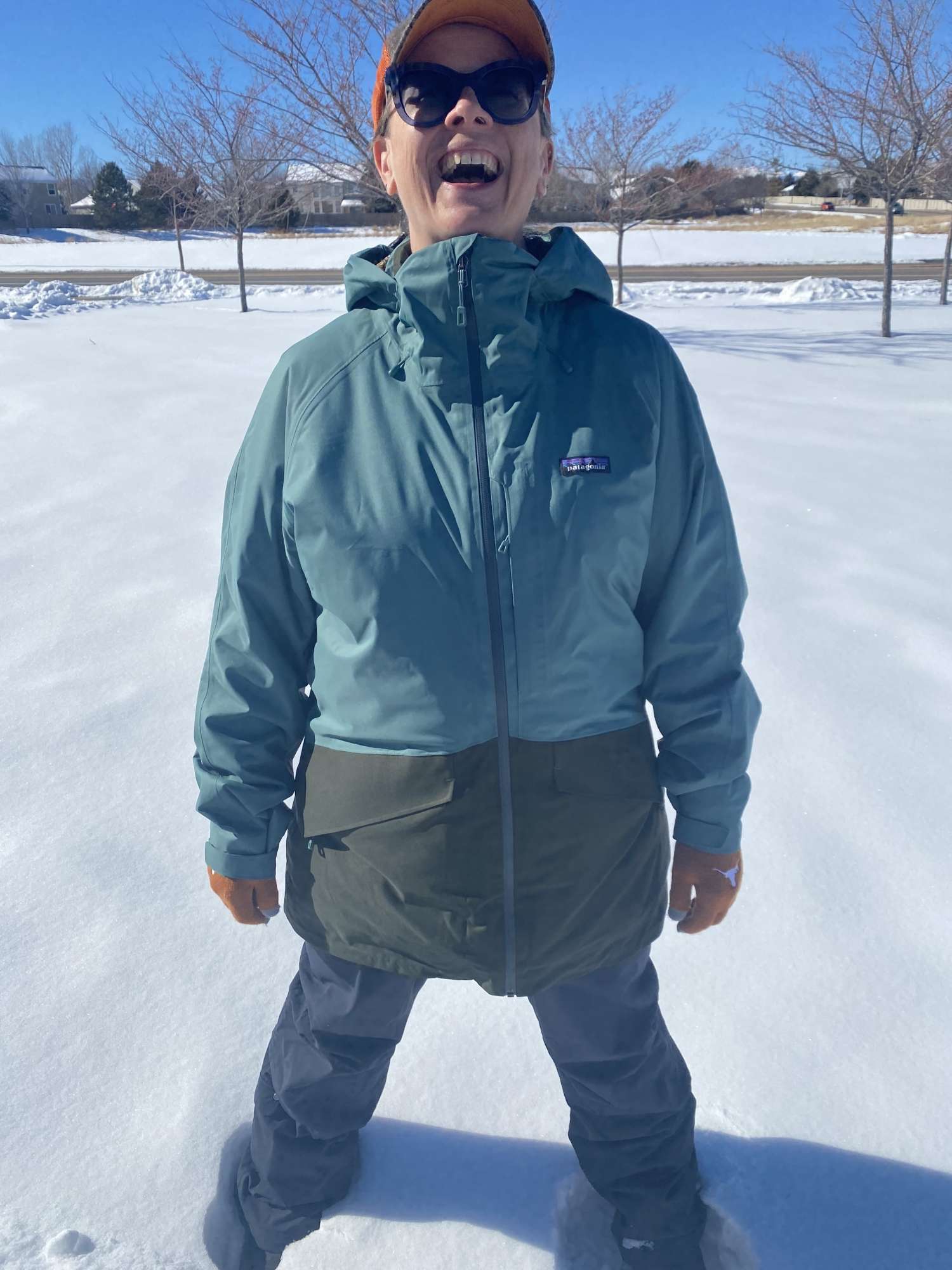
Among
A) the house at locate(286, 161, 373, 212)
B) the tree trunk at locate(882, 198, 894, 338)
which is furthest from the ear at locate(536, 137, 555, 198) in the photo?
the tree trunk at locate(882, 198, 894, 338)

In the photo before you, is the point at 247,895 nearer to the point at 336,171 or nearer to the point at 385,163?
the point at 385,163

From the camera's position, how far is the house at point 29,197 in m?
44.8

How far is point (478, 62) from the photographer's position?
1.16 metres

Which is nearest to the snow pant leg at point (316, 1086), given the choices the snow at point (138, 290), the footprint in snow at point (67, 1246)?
the footprint in snow at point (67, 1246)

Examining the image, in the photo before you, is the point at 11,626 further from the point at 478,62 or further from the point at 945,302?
the point at 945,302

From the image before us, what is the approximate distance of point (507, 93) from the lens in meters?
1.14

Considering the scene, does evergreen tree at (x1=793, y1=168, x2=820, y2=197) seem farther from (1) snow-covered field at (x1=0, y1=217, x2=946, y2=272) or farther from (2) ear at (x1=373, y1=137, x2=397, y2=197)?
(2) ear at (x1=373, y1=137, x2=397, y2=197)

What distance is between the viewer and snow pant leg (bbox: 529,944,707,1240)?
4.12 ft

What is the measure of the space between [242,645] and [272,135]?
36.3 ft

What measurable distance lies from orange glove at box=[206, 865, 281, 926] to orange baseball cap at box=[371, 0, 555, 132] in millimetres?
1082

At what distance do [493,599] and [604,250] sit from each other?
2856 cm

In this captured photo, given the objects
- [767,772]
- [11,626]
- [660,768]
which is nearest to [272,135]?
[11,626]

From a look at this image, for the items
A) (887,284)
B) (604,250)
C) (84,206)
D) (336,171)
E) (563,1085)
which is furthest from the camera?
(84,206)

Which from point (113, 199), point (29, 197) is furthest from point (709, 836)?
point (29, 197)
